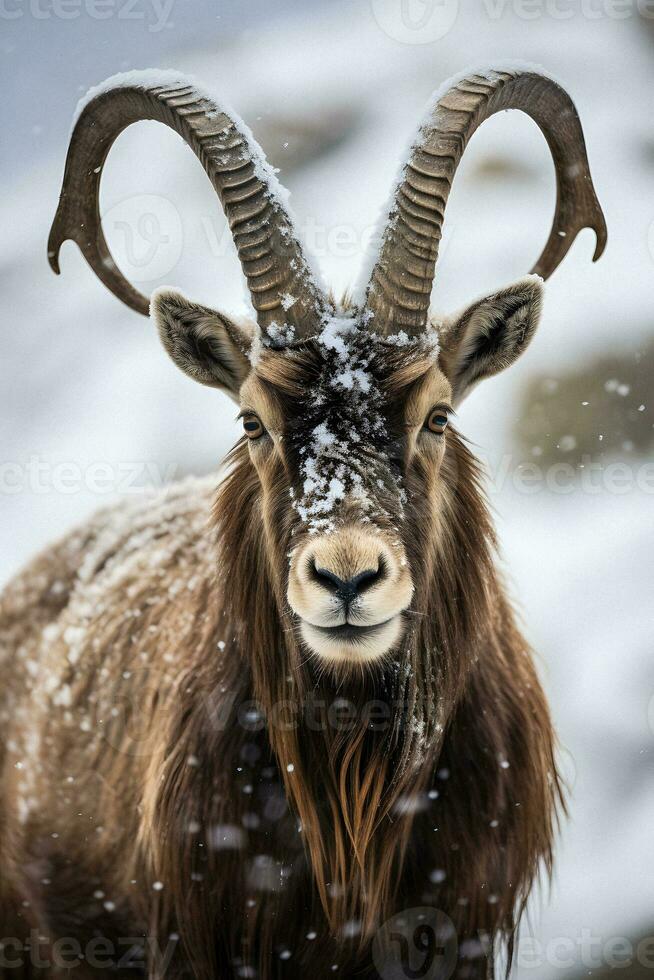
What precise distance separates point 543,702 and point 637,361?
9.59 metres

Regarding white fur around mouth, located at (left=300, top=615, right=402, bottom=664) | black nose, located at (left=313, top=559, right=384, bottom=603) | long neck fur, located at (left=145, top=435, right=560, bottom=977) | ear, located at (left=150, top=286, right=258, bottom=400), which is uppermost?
ear, located at (left=150, top=286, right=258, bottom=400)

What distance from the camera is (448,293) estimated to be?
1514 centimetres

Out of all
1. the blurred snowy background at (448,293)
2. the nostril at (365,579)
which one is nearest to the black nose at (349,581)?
the nostril at (365,579)

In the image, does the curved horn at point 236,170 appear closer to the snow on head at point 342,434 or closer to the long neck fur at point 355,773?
the snow on head at point 342,434

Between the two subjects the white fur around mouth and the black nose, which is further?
the white fur around mouth

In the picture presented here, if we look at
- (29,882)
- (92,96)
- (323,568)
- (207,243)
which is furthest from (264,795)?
(207,243)

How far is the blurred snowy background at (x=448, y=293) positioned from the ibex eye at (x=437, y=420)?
1.19 m

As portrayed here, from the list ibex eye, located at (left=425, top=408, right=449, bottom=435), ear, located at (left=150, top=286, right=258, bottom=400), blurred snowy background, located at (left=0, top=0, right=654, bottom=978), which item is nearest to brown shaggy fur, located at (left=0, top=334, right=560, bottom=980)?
ibex eye, located at (left=425, top=408, right=449, bottom=435)

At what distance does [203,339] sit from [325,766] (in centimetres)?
197

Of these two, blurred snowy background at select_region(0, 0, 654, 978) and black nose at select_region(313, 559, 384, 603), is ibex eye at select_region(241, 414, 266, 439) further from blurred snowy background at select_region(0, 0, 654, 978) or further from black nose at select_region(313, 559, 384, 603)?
blurred snowy background at select_region(0, 0, 654, 978)

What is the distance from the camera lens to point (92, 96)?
170 inches

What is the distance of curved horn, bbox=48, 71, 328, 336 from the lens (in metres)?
3.67

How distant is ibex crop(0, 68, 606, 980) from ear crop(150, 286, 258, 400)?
0.04 ft

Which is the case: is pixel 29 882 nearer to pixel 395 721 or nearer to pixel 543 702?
pixel 395 721
